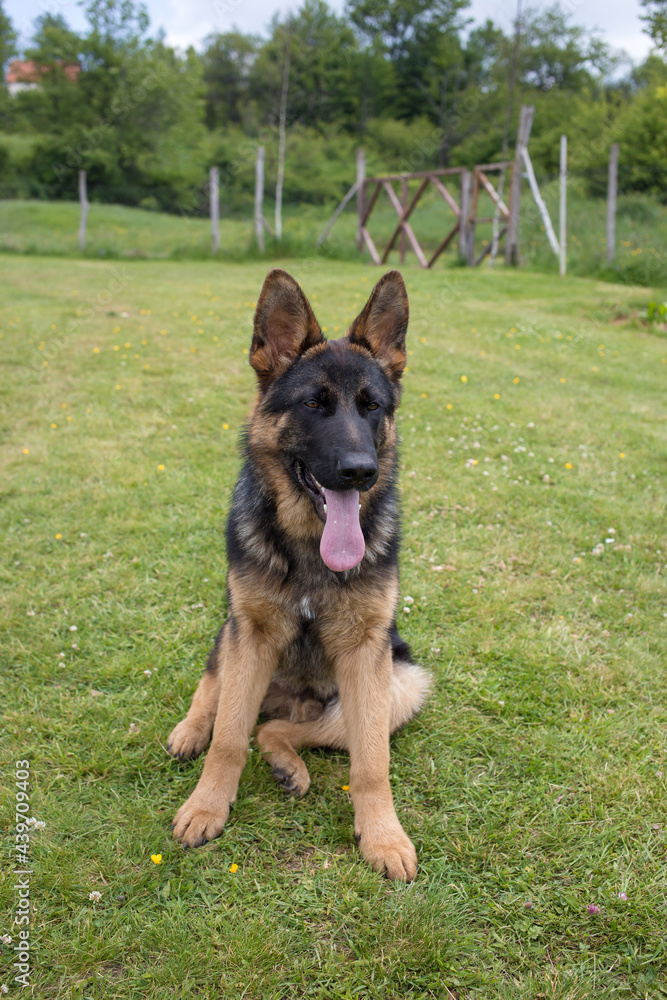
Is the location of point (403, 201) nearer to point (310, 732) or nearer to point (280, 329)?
point (280, 329)

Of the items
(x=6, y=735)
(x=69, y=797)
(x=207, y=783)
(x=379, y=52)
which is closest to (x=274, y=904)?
(x=207, y=783)

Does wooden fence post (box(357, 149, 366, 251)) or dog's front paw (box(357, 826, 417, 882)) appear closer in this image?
dog's front paw (box(357, 826, 417, 882))

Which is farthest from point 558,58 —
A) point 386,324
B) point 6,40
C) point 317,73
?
point 386,324

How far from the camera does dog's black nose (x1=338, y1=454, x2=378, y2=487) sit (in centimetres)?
247

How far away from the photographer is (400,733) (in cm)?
326

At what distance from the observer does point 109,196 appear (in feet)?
84.3

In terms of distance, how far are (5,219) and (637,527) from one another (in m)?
28.5

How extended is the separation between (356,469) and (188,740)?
1.63 meters

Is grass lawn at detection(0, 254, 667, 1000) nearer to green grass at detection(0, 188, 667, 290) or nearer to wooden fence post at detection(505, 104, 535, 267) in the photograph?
green grass at detection(0, 188, 667, 290)

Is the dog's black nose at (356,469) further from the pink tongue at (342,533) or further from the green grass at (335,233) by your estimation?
the green grass at (335,233)

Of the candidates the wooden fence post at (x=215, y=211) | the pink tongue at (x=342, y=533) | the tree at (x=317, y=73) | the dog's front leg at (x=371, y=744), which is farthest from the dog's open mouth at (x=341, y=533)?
the tree at (x=317, y=73)

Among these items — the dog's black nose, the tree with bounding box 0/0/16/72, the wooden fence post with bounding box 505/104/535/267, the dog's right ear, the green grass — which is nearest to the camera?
the dog's black nose

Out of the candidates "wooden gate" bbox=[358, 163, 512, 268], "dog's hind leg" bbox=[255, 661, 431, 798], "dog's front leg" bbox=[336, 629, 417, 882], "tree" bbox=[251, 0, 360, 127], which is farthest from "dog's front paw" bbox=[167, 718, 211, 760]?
"tree" bbox=[251, 0, 360, 127]

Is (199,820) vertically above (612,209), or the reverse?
(612,209)
